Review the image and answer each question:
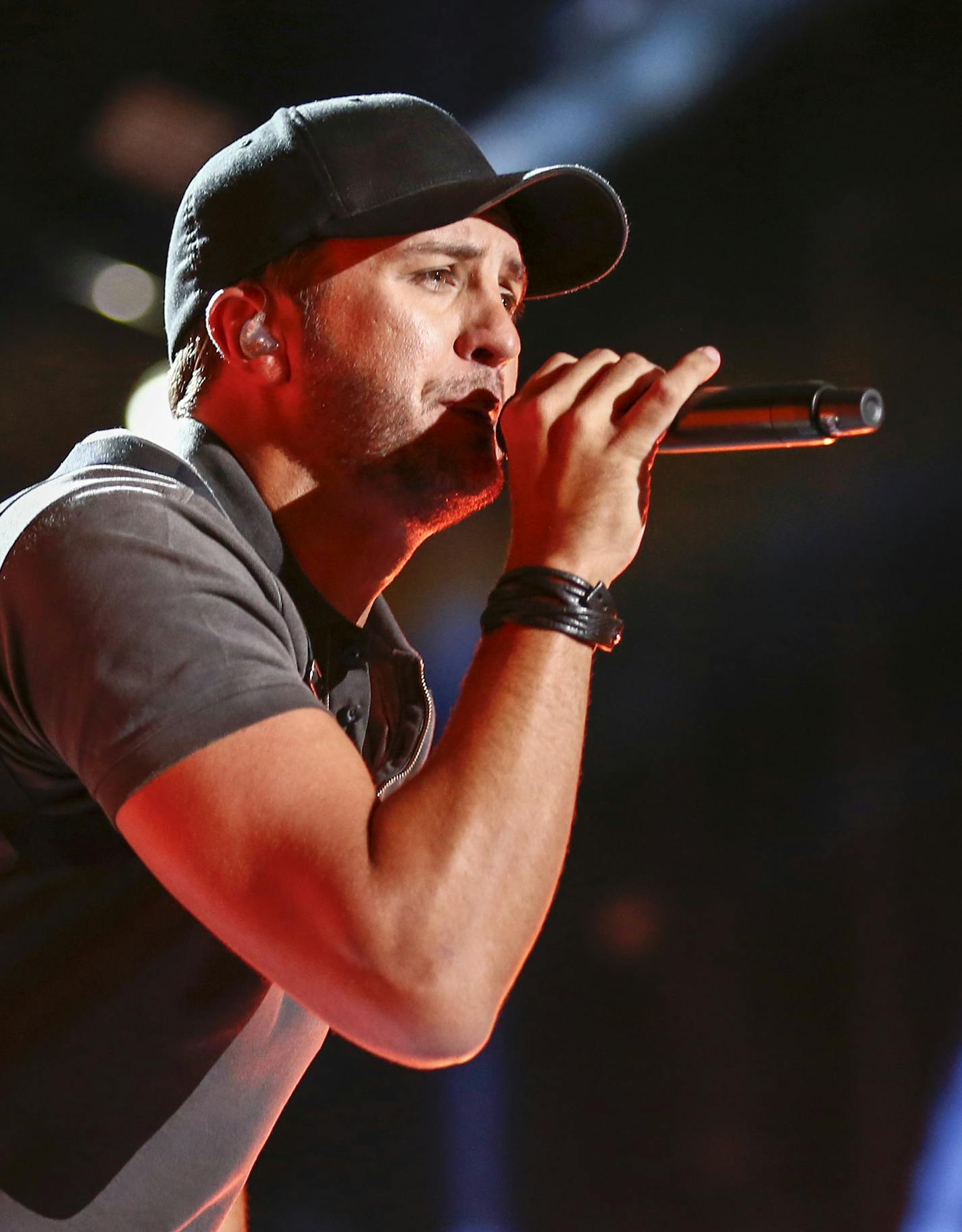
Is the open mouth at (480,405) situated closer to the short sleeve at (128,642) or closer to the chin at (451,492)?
the chin at (451,492)

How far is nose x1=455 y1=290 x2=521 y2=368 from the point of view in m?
1.33

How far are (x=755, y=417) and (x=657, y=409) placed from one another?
0.13m

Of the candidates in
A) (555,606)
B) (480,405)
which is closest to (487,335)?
(480,405)

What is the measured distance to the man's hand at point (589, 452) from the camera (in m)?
1.05


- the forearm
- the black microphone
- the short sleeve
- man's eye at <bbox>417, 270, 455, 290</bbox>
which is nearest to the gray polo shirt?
the short sleeve

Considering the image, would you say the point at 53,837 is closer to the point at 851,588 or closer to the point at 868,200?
the point at 851,588

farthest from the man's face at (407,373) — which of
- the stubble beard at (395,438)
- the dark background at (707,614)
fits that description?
the dark background at (707,614)

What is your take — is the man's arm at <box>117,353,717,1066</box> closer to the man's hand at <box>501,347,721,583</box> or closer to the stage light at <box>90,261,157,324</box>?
the man's hand at <box>501,347,721,583</box>

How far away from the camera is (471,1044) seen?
0.86 meters

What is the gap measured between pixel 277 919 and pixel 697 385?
2.12 ft

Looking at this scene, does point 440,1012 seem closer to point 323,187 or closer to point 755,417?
point 755,417

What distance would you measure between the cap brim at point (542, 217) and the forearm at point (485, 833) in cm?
60

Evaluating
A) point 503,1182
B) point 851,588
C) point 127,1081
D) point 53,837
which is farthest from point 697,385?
point 503,1182

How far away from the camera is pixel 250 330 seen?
138cm
